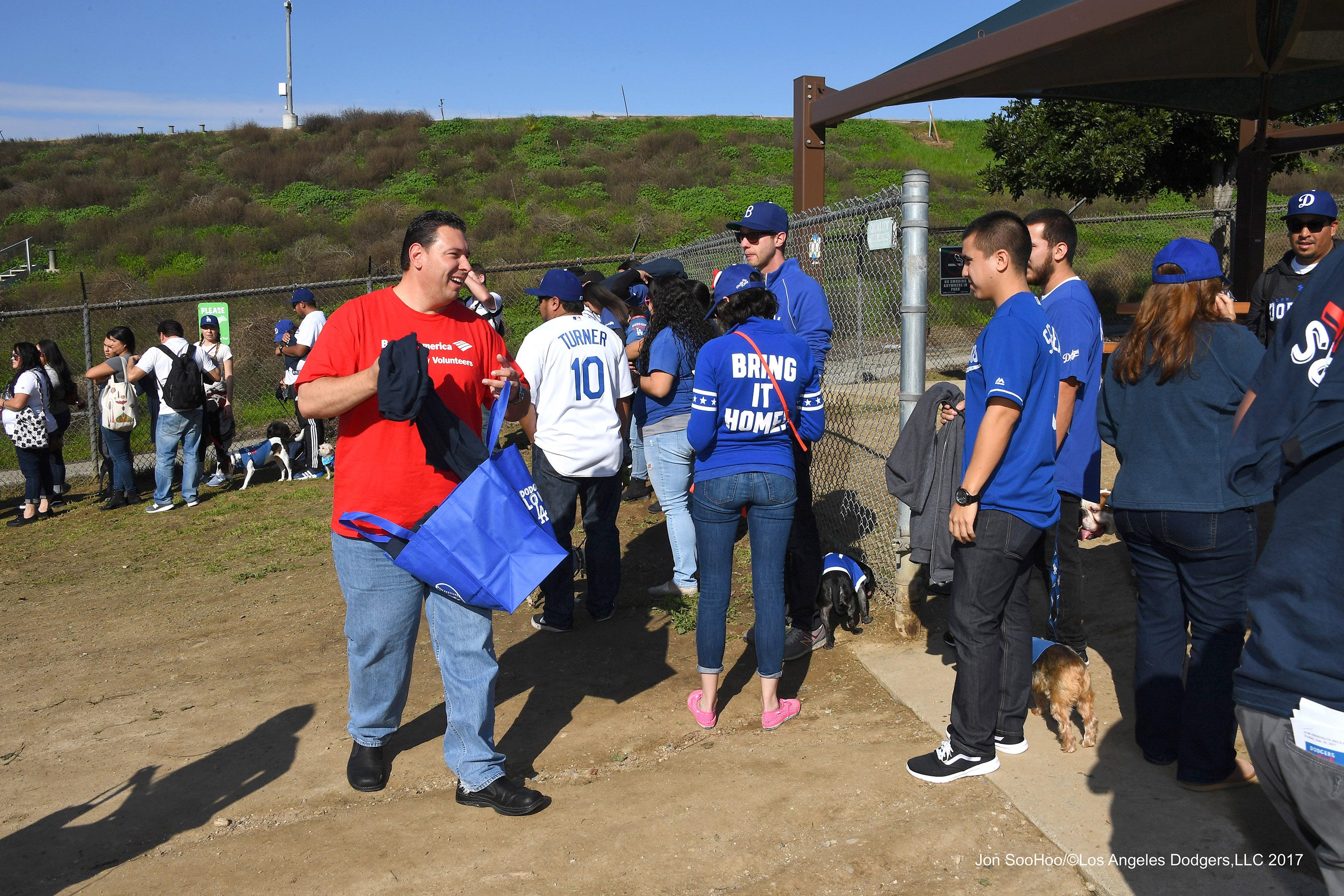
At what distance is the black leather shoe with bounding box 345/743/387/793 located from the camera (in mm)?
3652

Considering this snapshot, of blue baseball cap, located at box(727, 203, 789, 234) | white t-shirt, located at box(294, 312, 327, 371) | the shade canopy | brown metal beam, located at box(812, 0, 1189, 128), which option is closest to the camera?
brown metal beam, located at box(812, 0, 1189, 128)

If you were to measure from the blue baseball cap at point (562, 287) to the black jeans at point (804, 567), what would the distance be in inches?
60.5

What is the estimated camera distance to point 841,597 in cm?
486

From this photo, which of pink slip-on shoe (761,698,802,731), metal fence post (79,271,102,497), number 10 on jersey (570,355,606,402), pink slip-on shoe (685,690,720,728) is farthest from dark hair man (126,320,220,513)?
pink slip-on shoe (761,698,802,731)

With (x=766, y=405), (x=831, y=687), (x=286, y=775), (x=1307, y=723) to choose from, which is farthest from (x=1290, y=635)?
(x=286, y=775)

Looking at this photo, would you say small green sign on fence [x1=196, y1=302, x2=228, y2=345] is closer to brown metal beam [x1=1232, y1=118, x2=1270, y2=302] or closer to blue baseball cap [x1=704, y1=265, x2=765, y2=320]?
blue baseball cap [x1=704, y1=265, x2=765, y2=320]

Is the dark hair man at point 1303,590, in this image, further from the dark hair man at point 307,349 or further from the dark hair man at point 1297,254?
the dark hair man at point 307,349

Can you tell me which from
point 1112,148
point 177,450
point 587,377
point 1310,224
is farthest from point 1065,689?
point 1112,148

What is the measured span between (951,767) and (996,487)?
105 centimetres

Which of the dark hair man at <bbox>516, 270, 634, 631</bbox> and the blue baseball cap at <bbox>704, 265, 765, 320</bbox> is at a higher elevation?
the blue baseball cap at <bbox>704, 265, 765, 320</bbox>

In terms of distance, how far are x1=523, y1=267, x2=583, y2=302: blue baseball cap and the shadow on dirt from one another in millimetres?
2523

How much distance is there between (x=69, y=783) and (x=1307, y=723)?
14.4 feet

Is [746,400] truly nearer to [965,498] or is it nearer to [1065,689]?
[965,498]

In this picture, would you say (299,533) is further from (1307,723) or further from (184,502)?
(1307,723)
